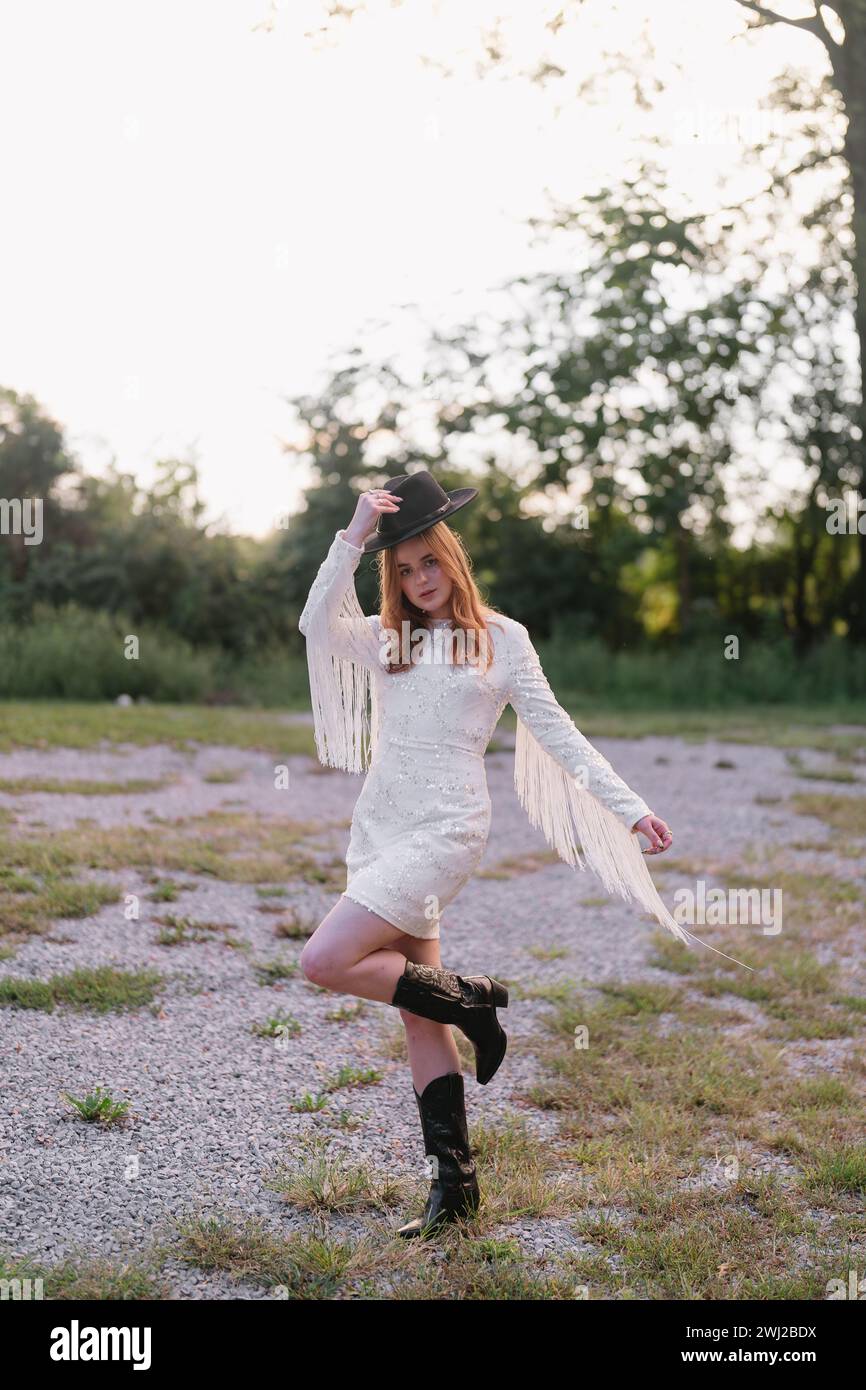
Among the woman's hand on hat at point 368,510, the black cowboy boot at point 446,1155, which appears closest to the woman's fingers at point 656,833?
the black cowboy boot at point 446,1155

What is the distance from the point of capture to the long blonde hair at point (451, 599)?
3.51 meters

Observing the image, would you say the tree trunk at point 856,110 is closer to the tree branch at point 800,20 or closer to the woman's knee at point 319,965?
the tree branch at point 800,20

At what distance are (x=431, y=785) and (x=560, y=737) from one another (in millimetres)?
380

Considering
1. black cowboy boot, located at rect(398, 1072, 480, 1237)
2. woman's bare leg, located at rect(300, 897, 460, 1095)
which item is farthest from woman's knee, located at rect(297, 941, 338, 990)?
black cowboy boot, located at rect(398, 1072, 480, 1237)

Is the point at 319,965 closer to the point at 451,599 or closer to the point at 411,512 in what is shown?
the point at 451,599

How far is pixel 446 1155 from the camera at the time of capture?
3.36 m

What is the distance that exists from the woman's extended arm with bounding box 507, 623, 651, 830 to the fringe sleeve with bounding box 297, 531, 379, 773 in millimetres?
415

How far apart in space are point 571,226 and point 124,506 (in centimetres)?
705

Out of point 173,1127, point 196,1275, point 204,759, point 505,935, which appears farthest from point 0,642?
point 196,1275

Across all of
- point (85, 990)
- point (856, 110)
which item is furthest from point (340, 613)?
point (856, 110)

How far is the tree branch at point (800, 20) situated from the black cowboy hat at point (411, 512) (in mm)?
12697

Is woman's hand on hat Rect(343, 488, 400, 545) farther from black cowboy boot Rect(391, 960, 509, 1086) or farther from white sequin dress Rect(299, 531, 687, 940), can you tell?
black cowboy boot Rect(391, 960, 509, 1086)

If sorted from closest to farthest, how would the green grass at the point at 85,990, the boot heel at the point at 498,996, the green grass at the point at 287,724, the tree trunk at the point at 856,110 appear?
the boot heel at the point at 498,996
the green grass at the point at 85,990
the green grass at the point at 287,724
the tree trunk at the point at 856,110
